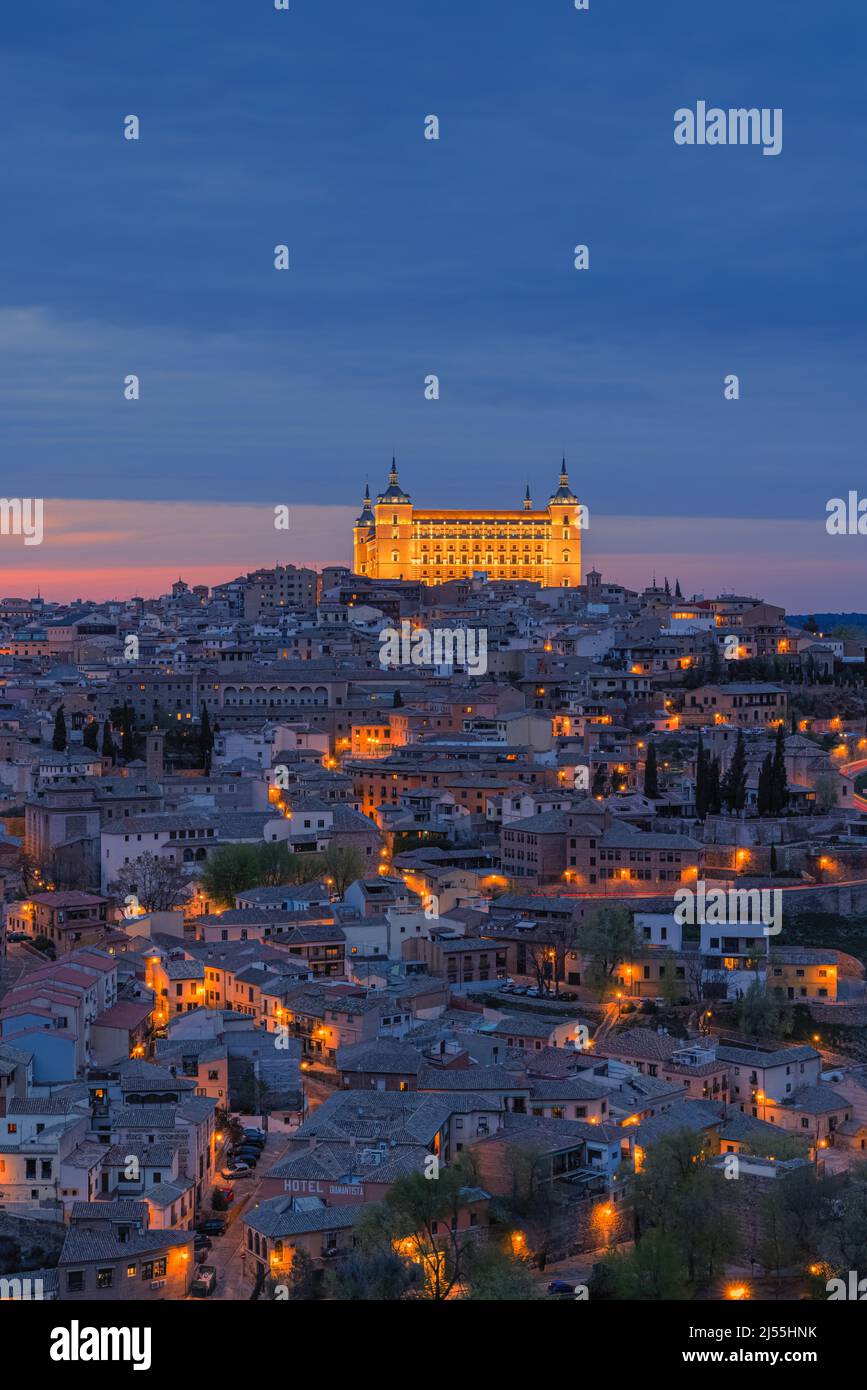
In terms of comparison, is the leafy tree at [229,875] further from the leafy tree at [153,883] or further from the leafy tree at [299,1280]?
the leafy tree at [299,1280]

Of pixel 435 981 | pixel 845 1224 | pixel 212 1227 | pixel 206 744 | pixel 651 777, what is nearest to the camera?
pixel 845 1224

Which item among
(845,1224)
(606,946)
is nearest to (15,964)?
(606,946)

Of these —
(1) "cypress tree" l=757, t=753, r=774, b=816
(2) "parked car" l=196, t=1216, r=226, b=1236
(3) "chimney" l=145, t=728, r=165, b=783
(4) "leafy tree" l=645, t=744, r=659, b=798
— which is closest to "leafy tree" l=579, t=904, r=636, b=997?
→ (1) "cypress tree" l=757, t=753, r=774, b=816

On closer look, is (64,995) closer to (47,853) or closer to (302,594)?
(47,853)

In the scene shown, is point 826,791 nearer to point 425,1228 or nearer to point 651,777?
point 651,777

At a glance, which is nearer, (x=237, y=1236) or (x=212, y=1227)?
(x=237, y=1236)

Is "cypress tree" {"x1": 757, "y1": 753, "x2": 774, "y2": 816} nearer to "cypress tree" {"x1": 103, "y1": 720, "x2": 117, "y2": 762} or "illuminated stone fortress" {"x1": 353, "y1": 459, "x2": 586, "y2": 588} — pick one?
"cypress tree" {"x1": 103, "y1": 720, "x2": 117, "y2": 762}

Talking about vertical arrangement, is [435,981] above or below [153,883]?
below
